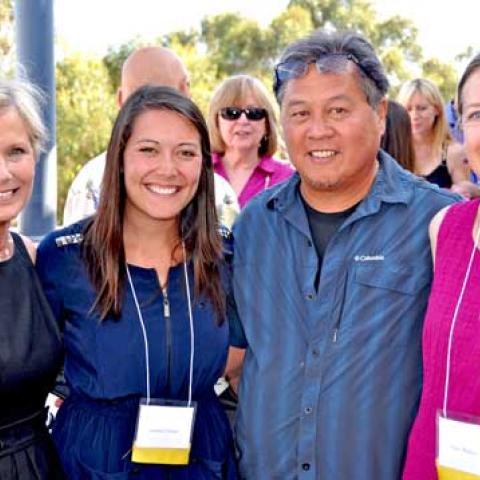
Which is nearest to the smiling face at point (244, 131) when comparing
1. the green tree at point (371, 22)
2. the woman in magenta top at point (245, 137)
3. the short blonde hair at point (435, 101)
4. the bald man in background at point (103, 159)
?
the woman in magenta top at point (245, 137)

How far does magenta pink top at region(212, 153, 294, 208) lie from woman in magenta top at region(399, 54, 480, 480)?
Result: 273 cm

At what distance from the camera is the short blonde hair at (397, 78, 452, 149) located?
19.2ft

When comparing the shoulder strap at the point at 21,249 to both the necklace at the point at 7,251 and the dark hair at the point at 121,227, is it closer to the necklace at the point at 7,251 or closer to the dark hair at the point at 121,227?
the necklace at the point at 7,251

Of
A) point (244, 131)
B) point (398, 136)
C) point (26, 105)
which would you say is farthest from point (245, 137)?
point (26, 105)

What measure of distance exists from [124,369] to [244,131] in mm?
2809

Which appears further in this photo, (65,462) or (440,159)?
(440,159)

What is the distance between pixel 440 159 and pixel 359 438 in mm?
3737

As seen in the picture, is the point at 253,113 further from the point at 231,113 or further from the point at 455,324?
the point at 455,324

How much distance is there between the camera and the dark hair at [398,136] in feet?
14.6

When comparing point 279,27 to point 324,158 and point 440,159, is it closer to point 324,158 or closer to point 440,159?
point 440,159

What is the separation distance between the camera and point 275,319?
2.41 metres

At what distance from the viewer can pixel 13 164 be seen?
239 centimetres

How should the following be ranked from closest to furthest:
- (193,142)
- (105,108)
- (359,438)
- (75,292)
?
1. (359,438)
2. (75,292)
3. (193,142)
4. (105,108)

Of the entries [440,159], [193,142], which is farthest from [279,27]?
[193,142]
